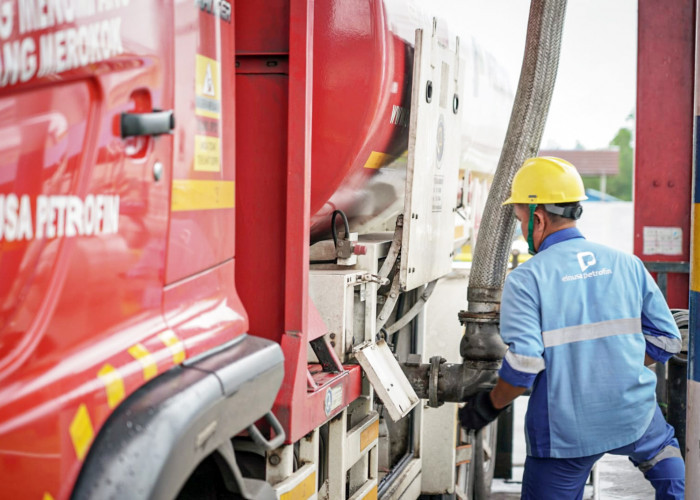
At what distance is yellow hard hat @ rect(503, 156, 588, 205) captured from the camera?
325 centimetres

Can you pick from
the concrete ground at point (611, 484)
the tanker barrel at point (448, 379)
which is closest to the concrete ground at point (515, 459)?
the concrete ground at point (611, 484)

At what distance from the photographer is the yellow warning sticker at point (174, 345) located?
1.92 metres

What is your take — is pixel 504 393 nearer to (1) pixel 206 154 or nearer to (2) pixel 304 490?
(2) pixel 304 490

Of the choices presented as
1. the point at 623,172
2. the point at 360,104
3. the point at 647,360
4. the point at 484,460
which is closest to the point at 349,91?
the point at 360,104

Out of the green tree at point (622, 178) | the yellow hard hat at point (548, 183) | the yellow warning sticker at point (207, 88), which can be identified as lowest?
the yellow hard hat at point (548, 183)

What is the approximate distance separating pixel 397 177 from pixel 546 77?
792mm

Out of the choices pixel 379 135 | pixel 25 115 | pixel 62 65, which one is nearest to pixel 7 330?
pixel 25 115

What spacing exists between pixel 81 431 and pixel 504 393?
1852mm

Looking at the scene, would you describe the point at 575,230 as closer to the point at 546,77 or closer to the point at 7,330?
the point at 546,77

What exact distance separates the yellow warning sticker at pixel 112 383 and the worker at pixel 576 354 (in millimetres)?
1630

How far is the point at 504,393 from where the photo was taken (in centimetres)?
314

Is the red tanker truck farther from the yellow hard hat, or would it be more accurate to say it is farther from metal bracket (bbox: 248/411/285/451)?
the yellow hard hat

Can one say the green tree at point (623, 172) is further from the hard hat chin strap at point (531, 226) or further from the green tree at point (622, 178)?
the hard hat chin strap at point (531, 226)

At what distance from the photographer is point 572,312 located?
10.1 ft
